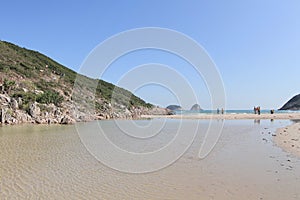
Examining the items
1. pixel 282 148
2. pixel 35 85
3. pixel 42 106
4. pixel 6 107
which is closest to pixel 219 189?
pixel 282 148

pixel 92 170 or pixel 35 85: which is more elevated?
pixel 35 85

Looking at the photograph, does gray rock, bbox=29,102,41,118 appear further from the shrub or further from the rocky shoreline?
the shrub

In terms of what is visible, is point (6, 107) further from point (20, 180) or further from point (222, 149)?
point (222, 149)

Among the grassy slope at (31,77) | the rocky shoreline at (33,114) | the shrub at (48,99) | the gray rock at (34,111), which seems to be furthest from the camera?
the grassy slope at (31,77)

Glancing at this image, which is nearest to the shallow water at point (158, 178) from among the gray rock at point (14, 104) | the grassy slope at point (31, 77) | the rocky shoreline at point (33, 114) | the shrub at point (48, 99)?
the rocky shoreline at point (33, 114)

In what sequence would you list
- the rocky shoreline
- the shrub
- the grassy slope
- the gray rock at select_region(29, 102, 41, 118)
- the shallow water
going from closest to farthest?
the shallow water
the rocky shoreline
the gray rock at select_region(29, 102, 41, 118)
the shrub
the grassy slope

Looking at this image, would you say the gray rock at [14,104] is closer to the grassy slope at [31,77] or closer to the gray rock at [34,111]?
the gray rock at [34,111]

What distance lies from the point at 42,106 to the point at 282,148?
3391cm

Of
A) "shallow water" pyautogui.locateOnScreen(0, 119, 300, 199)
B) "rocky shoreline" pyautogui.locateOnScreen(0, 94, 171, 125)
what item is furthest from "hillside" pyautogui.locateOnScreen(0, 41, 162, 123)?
"shallow water" pyautogui.locateOnScreen(0, 119, 300, 199)

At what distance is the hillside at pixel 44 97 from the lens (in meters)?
32.8

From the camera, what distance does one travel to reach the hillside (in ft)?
108

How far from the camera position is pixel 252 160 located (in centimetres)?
1091

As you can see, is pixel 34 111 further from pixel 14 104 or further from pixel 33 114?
pixel 14 104

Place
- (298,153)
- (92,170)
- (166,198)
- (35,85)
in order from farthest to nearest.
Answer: (35,85) < (298,153) < (92,170) < (166,198)
